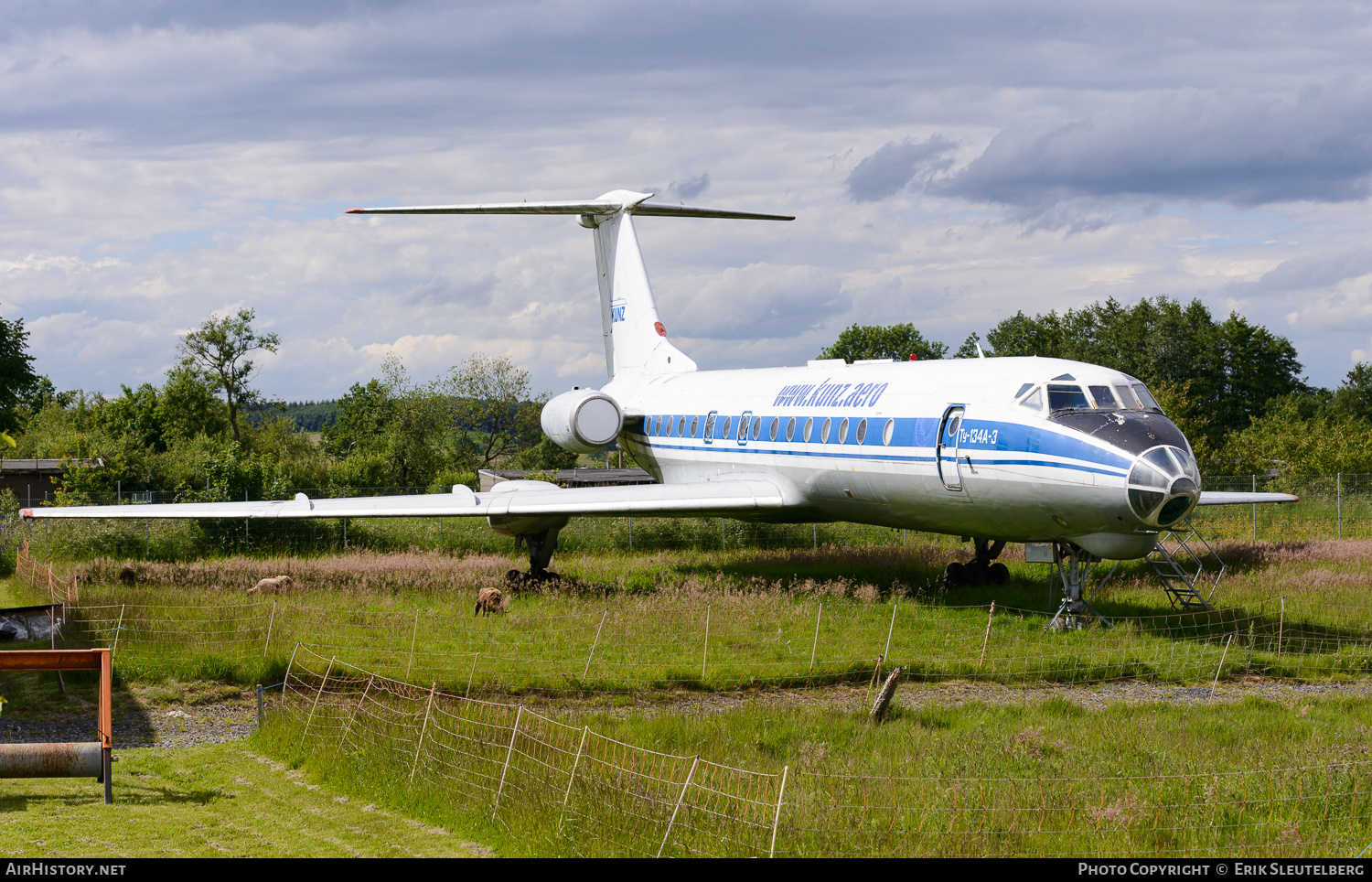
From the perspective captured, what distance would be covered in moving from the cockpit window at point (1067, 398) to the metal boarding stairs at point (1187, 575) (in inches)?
97.1

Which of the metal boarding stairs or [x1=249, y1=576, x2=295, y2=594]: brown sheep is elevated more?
the metal boarding stairs

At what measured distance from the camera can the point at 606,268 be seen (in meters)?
29.9

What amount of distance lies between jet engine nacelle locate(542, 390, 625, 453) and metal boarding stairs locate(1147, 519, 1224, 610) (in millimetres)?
12008

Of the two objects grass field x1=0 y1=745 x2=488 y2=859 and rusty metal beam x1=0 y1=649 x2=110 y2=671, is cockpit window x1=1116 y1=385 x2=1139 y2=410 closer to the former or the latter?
grass field x1=0 y1=745 x2=488 y2=859

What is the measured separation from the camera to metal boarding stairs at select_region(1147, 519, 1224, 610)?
708 inches

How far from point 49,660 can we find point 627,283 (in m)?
20.6

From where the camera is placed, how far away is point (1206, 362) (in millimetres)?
75438

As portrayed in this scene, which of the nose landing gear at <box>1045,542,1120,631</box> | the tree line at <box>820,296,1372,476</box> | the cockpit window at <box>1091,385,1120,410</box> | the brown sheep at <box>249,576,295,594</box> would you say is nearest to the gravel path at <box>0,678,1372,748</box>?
the nose landing gear at <box>1045,542,1120,631</box>

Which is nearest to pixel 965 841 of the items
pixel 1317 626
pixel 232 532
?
pixel 1317 626

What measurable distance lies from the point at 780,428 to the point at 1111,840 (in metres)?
13.5

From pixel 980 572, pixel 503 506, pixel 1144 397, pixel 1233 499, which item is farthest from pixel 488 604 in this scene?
pixel 1233 499

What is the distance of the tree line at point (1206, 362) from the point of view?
61062 millimetres

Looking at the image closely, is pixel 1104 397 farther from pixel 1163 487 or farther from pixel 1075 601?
pixel 1075 601
